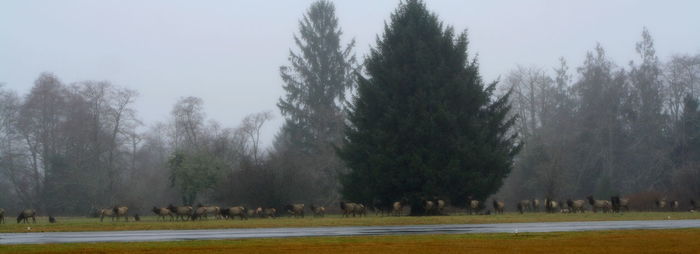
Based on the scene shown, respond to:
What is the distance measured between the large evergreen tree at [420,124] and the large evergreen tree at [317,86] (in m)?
20.6

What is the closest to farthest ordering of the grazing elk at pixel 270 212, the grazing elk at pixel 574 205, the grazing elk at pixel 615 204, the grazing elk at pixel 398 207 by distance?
the grazing elk at pixel 398 207
the grazing elk at pixel 615 204
the grazing elk at pixel 270 212
the grazing elk at pixel 574 205

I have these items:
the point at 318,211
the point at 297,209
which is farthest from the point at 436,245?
the point at 318,211

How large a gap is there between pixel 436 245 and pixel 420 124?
108ft

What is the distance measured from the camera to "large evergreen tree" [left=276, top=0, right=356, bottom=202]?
8346cm

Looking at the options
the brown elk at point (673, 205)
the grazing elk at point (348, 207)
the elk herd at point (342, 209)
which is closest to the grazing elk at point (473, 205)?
the elk herd at point (342, 209)

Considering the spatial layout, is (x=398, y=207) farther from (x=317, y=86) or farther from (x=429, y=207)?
(x=317, y=86)

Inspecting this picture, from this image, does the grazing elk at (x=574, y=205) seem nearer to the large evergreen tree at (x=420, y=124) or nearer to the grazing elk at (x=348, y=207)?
the large evergreen tree at (x=420, y=124)

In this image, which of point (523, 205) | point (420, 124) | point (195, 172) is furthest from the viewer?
point (195, 172)

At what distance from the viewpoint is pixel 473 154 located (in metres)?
57.0

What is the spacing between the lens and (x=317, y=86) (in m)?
86.9

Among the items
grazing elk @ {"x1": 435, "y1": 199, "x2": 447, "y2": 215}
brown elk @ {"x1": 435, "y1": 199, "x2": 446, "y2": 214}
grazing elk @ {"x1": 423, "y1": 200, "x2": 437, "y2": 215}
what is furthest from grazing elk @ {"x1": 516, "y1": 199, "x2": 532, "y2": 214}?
grazing elk @ {"x1": 423, "y1": 200, "x2": 437, "y2": 215}

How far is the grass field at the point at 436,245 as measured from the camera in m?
22.5

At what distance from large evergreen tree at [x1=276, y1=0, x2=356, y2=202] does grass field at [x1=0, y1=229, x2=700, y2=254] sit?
52772mm

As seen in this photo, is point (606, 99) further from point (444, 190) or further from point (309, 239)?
point (309, 239)
